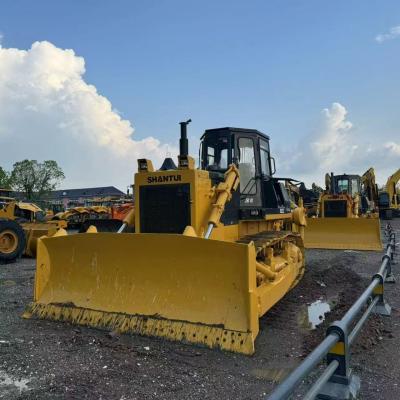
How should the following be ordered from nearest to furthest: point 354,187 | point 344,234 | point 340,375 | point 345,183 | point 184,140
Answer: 1. point 340,375
2. point 184,140
3. point 344,234
4. point 345,183
5. point 354,187

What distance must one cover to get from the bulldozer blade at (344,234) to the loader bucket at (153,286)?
9.68 meters

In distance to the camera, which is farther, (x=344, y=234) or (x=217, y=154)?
(x=344, y=234)

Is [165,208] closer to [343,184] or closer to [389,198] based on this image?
[343,184]

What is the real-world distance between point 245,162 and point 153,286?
9.97ft

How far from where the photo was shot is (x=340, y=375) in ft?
9.47

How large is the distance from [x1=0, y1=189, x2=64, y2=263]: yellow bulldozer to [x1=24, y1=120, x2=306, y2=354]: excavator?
6.05m

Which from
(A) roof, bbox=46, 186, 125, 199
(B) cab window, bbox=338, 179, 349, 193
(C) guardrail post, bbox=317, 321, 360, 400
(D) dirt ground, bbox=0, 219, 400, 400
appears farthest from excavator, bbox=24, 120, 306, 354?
(A) roof, bbox=46, 186, 125, 199

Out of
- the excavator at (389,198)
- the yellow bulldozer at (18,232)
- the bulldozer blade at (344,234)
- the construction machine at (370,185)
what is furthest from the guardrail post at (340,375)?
the excavator at (389,198)

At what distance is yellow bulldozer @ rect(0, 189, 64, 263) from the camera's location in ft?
37.1

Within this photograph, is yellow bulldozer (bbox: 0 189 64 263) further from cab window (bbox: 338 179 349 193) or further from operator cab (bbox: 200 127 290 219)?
cab window (bbox: 338 179 349 193)

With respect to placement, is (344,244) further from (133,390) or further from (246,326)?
(133,390)

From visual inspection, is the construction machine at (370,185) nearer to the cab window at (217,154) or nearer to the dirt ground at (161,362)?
the cab window at (217,154)

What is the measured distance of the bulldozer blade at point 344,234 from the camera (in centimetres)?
1307

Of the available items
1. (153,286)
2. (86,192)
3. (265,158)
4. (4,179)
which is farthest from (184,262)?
(86,192)
